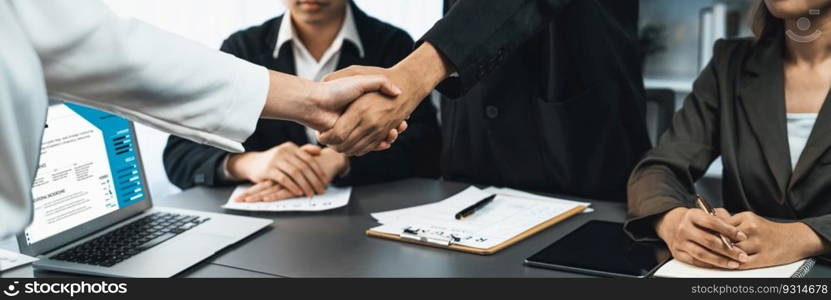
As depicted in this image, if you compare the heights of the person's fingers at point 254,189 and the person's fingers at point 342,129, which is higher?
the person's fingers at point 342,129

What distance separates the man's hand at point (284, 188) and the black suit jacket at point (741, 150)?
58 centimetres

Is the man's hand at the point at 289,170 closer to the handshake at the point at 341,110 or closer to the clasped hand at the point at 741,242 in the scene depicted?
the handshake at the point at 341,110

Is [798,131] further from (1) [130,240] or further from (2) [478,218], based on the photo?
(1) [130,240]

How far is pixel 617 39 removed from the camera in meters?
1.52

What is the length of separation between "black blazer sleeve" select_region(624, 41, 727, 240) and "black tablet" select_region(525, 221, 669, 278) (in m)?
0.07

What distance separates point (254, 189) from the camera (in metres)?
1.50

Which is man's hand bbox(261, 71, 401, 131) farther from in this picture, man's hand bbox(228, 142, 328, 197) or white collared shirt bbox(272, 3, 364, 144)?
white collared shirt bbox(272, 3, 364, 144)

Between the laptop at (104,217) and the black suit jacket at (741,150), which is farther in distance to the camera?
the black suit jacket at (741,150)

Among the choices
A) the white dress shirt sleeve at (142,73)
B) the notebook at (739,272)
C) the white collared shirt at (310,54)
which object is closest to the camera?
the white dress shirt sleeve at (142,73)

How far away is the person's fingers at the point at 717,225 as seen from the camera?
1.01 metres

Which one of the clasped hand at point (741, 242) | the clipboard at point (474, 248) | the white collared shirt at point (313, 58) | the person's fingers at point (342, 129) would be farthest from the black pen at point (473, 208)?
the white collared shirt at point (313, 58)

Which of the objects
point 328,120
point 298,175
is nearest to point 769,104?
point 328,120
